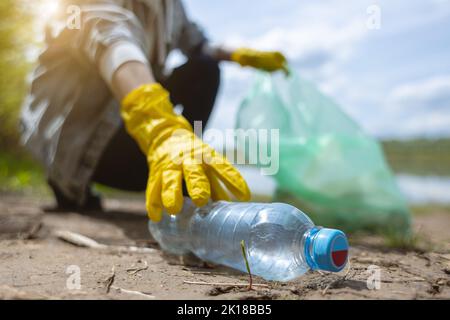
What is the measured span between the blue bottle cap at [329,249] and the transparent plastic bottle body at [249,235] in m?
0.05

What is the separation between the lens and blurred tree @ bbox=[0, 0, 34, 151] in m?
4.93

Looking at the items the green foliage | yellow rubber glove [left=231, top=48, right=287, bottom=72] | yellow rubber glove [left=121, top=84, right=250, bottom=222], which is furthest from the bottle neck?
the green foliage

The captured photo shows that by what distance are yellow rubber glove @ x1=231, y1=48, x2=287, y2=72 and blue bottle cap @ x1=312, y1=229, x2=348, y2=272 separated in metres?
1.57

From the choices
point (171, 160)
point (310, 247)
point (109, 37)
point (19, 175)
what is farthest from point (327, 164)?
point (19, 175)

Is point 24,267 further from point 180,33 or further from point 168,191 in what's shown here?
point 180,33

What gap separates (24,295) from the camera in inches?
36.6

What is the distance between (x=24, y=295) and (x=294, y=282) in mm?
621

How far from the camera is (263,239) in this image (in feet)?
3.82

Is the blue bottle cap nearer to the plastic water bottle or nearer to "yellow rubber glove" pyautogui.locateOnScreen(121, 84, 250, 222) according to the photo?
the plastic water bottle

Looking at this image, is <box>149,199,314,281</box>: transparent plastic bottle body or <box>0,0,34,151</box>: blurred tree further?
<box>0,0,34,151</box>: blurred tree

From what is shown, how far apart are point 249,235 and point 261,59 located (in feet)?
4.69

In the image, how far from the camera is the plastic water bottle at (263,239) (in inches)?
38.3

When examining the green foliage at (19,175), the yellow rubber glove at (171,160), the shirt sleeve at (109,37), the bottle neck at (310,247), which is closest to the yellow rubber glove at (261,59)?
the shirt sleeve at (109,37)

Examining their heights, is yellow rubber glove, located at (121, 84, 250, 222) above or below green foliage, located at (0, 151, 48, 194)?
above
